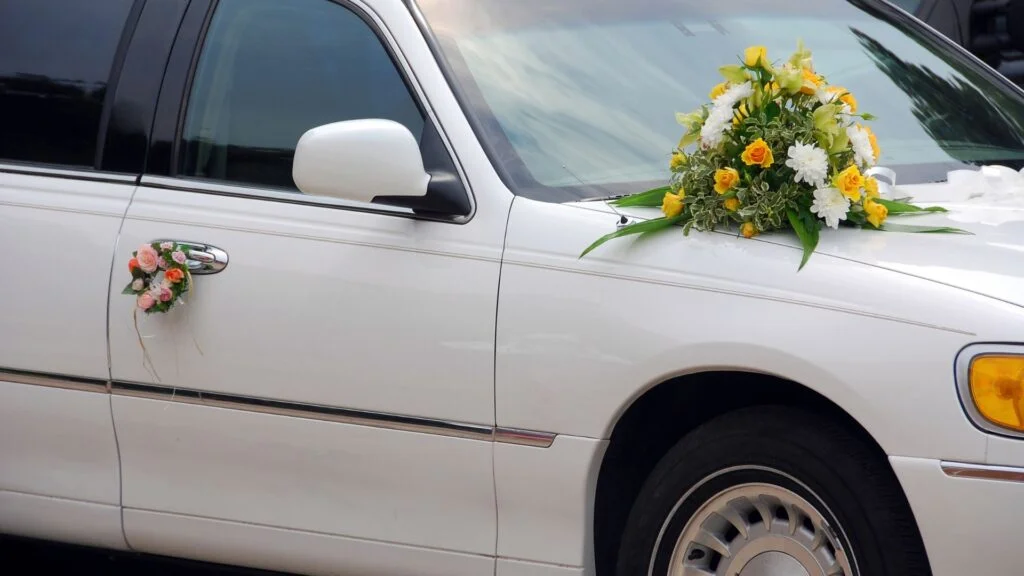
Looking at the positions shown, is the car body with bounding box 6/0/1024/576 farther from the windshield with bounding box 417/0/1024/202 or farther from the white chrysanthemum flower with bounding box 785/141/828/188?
the white chrysanthemum flower with bounding box 785/141/828/188

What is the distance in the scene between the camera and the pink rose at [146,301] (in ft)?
13.0

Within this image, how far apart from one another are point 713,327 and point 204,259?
51.9 inches

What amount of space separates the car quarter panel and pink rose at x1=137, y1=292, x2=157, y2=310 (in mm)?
910

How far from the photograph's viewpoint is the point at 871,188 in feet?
11.4

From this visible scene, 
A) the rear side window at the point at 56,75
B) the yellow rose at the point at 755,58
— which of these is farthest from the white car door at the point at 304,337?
the yellow rose at the point at 755,58

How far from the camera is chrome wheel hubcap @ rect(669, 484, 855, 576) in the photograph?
3.34m

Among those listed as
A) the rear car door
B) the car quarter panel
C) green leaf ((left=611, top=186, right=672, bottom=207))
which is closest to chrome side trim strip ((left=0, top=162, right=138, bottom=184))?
the rear car door

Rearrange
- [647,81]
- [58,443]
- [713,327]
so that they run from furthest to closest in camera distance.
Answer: [58,443] → [647,81] → [713,327]

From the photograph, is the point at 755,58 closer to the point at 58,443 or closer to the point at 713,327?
the point at 713,327

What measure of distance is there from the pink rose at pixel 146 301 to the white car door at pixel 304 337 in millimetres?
60

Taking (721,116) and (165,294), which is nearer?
(721,116)

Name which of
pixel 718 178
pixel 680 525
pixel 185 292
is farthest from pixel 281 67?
pixel 680 525

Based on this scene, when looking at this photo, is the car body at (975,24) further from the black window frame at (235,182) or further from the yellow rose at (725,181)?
the yellow rose at (725,181)

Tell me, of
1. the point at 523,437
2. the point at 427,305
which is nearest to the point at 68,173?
the point at 427,305
